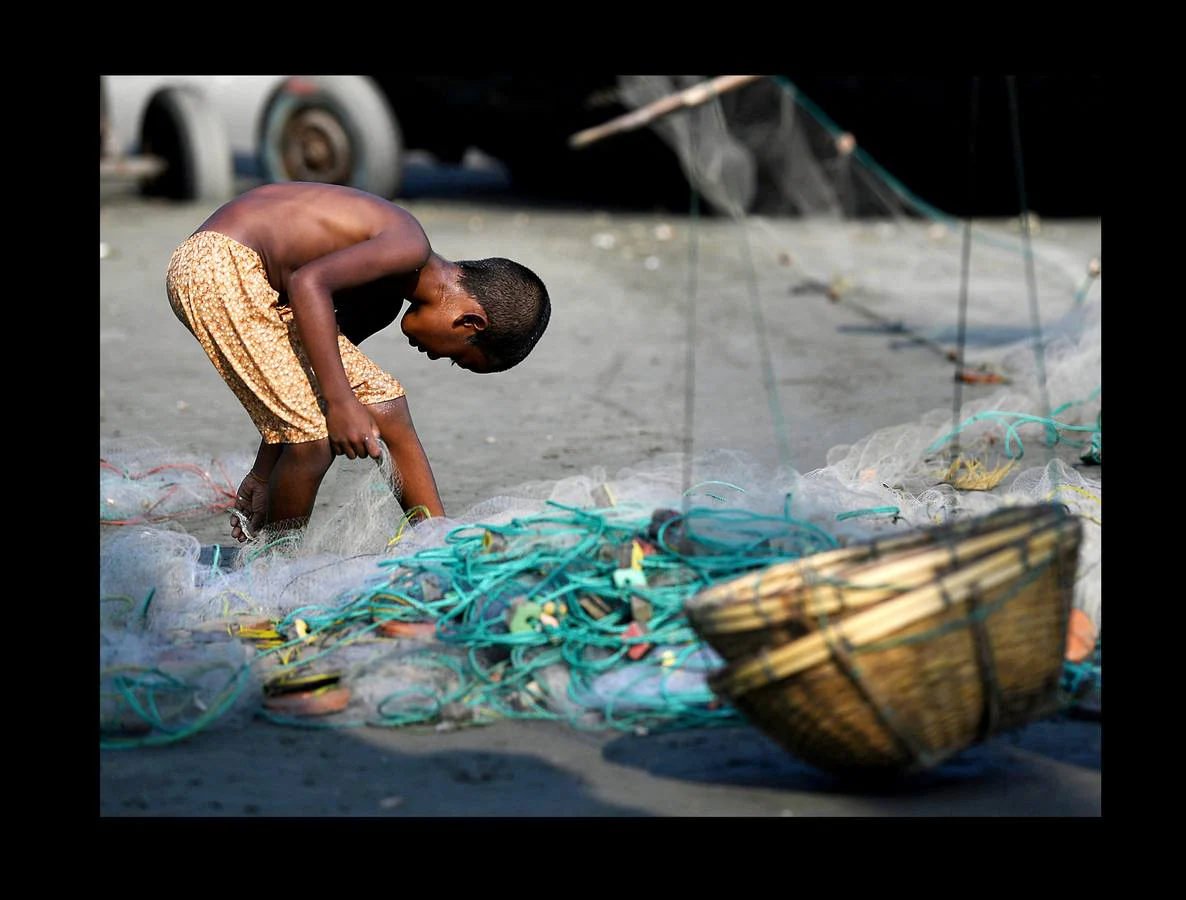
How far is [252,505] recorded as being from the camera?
3873 mm

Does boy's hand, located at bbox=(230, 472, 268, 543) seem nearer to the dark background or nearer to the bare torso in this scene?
the bare torso

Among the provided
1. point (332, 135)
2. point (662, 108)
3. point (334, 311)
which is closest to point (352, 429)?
point (334, 311)

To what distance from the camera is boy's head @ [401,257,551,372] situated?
3586mm

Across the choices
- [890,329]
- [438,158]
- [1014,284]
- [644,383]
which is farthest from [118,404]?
[438,158]

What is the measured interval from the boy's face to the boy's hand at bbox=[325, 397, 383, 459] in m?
0.28

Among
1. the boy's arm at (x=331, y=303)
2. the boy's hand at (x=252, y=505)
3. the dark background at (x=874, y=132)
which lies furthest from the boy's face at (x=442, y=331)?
the dark background at (x=874, y=132)

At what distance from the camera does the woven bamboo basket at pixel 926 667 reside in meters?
2.25

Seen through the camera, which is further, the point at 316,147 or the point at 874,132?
the point at 316,147

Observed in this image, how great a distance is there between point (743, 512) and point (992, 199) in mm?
8491

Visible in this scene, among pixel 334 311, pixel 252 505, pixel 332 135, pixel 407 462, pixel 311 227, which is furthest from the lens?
pixel 332 135

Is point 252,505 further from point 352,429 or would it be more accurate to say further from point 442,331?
point 442,331

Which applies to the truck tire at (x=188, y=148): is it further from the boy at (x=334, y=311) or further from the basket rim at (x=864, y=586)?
the basket rim at (x=864, y=586)

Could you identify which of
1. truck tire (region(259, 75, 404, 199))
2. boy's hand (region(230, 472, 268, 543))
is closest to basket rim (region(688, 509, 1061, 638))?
boy's hand (region(230, 472, 268, 543))

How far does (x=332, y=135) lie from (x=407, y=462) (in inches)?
296
